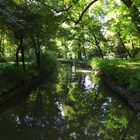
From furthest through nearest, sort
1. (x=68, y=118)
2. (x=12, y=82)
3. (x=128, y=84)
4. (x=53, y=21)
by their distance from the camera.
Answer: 1. (x=12, y=82)
2. (x=53, y=21)
3. (x=128, y=84)
4. (x=68, y=118)

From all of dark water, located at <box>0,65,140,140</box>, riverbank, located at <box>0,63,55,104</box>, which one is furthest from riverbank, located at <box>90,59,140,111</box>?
riverbank, located at <box>0,63,55,104</box>

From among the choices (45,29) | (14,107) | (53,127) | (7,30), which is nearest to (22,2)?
(7,30)

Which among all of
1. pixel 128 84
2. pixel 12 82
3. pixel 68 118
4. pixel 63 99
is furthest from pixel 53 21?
pixel 68 118

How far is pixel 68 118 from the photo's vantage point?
45.5ft

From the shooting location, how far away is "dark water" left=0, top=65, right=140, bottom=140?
1125 centimetres

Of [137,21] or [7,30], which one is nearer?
[137,21]

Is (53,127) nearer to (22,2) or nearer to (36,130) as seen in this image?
(36,130)

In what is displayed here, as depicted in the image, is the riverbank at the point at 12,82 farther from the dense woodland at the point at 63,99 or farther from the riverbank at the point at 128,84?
the riverbank at the point at 128,84

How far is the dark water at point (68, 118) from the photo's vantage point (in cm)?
1125

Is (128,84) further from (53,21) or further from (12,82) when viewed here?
(12,82)

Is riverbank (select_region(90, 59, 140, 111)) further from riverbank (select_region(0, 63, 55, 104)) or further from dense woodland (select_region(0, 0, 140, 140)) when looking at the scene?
riverbank (select_region(0, 63, 55, 104))

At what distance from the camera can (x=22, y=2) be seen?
2253 cm

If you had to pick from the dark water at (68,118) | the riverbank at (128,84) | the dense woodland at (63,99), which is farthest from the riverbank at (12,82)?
the riverbank at (128,84)

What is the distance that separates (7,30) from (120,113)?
12971 mm
